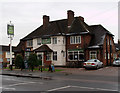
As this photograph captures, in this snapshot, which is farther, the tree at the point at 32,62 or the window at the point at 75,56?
the window at the point at 75,56

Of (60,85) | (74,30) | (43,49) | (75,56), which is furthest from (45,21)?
(60,85)

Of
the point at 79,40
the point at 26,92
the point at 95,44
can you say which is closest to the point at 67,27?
the point at 79,40

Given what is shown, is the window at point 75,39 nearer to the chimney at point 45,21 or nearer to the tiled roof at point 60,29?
the tiled roof at point 60,29

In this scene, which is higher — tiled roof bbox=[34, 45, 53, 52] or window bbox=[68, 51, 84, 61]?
tiled roof bbox=[34, 45, 53, 52]

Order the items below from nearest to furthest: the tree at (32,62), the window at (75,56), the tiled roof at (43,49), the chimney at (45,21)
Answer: the tree at (32,62), the window at (75,56), the tiled roof at (43,49), the chimney at (45,21)

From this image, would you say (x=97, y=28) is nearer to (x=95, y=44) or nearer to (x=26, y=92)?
(x=95, y=44)

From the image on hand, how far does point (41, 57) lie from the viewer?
3262 centimetres

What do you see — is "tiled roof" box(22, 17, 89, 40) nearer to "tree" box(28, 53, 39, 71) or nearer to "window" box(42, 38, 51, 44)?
"window" box(42, 38, 51, 44)

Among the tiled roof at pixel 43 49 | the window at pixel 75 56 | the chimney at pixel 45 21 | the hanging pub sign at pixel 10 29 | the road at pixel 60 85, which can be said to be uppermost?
the chimney at pixel 45 21

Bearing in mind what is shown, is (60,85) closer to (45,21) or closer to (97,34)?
(97,34)

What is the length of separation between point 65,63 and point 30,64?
29.6 ft

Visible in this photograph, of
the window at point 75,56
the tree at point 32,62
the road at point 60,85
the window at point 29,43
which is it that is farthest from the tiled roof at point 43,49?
the road at point 60,85

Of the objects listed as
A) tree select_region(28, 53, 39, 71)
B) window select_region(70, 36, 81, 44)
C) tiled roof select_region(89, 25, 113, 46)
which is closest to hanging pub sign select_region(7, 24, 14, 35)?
tree select_region(28, 53, 39, 71)

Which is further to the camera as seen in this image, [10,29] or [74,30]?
[74,30]
